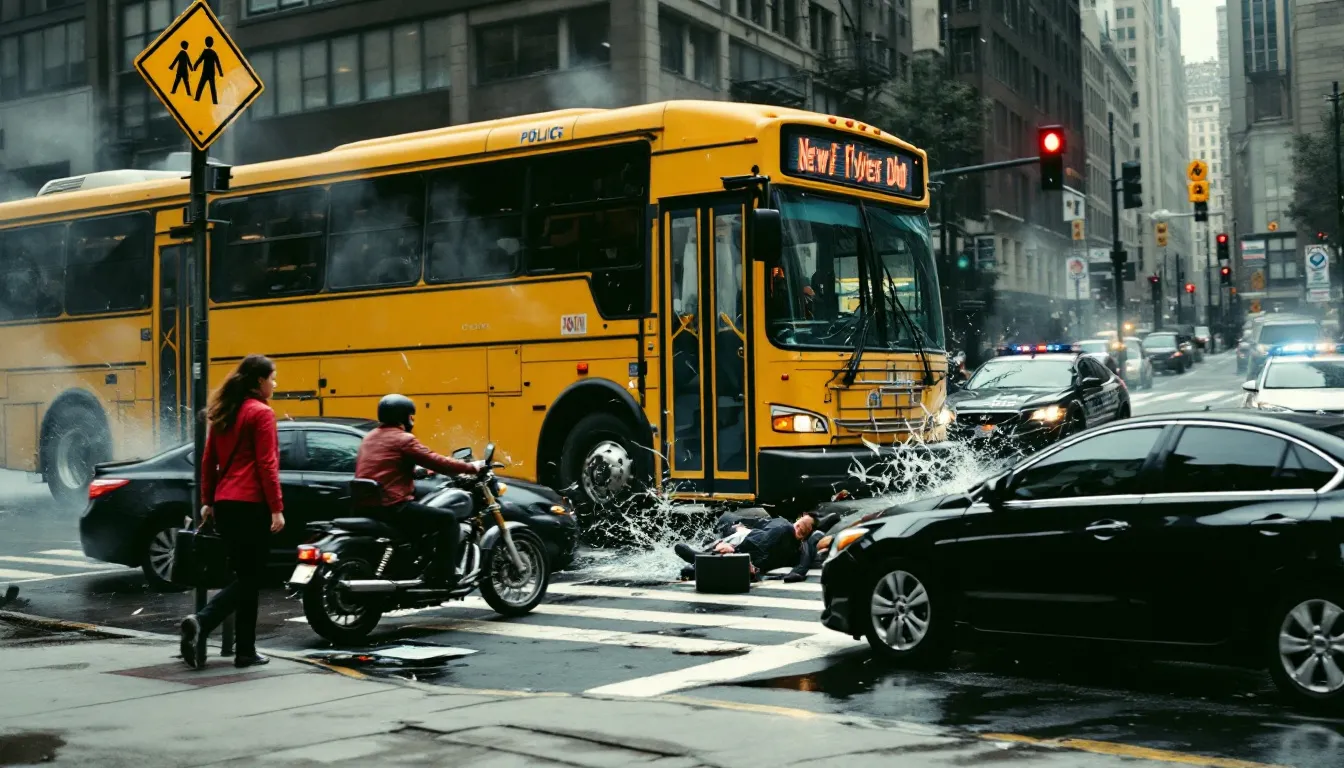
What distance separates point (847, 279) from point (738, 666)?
236 inches

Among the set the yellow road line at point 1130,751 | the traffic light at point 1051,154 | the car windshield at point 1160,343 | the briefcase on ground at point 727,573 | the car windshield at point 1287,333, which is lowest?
the yellow road line at point 1130,751

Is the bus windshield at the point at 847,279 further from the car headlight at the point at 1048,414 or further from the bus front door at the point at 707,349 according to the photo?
the car headlight at the point at 1048,414

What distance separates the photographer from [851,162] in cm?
1479

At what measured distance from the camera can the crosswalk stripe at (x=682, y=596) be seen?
11.7 meters

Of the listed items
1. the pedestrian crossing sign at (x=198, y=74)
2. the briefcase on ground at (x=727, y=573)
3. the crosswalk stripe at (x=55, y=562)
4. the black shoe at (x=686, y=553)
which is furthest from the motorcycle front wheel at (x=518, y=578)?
the crosswalk stripe at (x=55, y=562)

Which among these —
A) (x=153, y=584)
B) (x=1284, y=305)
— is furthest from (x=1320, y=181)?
(x=153, y=584)

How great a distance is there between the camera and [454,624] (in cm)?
1123

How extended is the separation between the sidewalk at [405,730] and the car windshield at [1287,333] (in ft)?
133

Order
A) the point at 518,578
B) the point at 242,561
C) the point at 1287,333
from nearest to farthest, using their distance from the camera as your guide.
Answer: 1. the point at 242,561
2. the point at 518,578
3. the point at 1287,333

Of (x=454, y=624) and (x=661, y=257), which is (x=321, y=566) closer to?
(x=454, y=624)

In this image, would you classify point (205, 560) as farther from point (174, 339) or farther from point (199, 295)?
point (174, 339)

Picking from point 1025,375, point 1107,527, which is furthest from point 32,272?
point 1107,527

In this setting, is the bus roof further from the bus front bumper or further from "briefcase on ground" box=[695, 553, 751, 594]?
"briefcase on ground" box=[695, 553, 751, 594]

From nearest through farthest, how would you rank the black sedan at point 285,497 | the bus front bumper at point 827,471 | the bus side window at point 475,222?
the black sedan at point 285,497, the bus front bumper at point 827,471, the bus side window at point 475,222
